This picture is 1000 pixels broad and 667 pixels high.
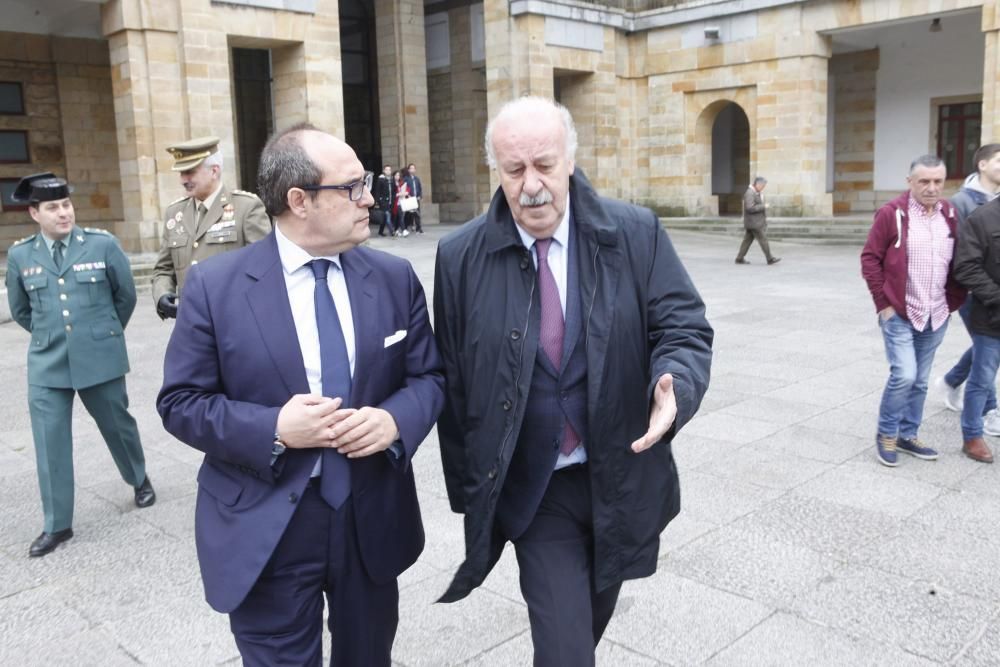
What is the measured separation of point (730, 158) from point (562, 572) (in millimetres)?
26288

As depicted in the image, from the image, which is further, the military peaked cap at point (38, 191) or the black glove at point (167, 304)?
the military peaked cap at point (38, 191)

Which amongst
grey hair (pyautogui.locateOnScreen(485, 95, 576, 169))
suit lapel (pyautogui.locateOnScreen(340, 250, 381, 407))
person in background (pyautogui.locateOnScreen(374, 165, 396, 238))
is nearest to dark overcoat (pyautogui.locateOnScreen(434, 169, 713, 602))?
grey hair (pyautogui.locateOnScreen(485, 95, 576, 169))

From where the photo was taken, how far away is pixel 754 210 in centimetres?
1625

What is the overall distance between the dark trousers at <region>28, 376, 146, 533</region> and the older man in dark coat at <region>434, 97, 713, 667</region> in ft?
9.37

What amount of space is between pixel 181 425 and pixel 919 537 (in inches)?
139

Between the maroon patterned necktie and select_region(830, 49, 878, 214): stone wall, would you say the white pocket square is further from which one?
select_region(830, 49, 878, 214): stone wall

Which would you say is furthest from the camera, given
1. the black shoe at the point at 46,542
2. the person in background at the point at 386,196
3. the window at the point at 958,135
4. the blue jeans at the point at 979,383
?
the window at the point at 958,135

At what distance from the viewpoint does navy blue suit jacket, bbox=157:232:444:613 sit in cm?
229

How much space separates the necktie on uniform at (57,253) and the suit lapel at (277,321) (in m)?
3.00

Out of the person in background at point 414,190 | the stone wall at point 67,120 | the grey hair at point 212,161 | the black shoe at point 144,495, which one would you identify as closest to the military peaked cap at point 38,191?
the grey hair at point 212,161

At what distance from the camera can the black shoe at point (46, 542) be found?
4.53 metres

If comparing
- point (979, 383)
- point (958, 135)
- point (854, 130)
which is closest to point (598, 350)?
point (979, 383)

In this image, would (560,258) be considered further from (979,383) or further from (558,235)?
(979,383)

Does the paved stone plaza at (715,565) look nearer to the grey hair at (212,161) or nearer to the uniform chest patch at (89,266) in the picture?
the uniform chest patch at (89,266)
